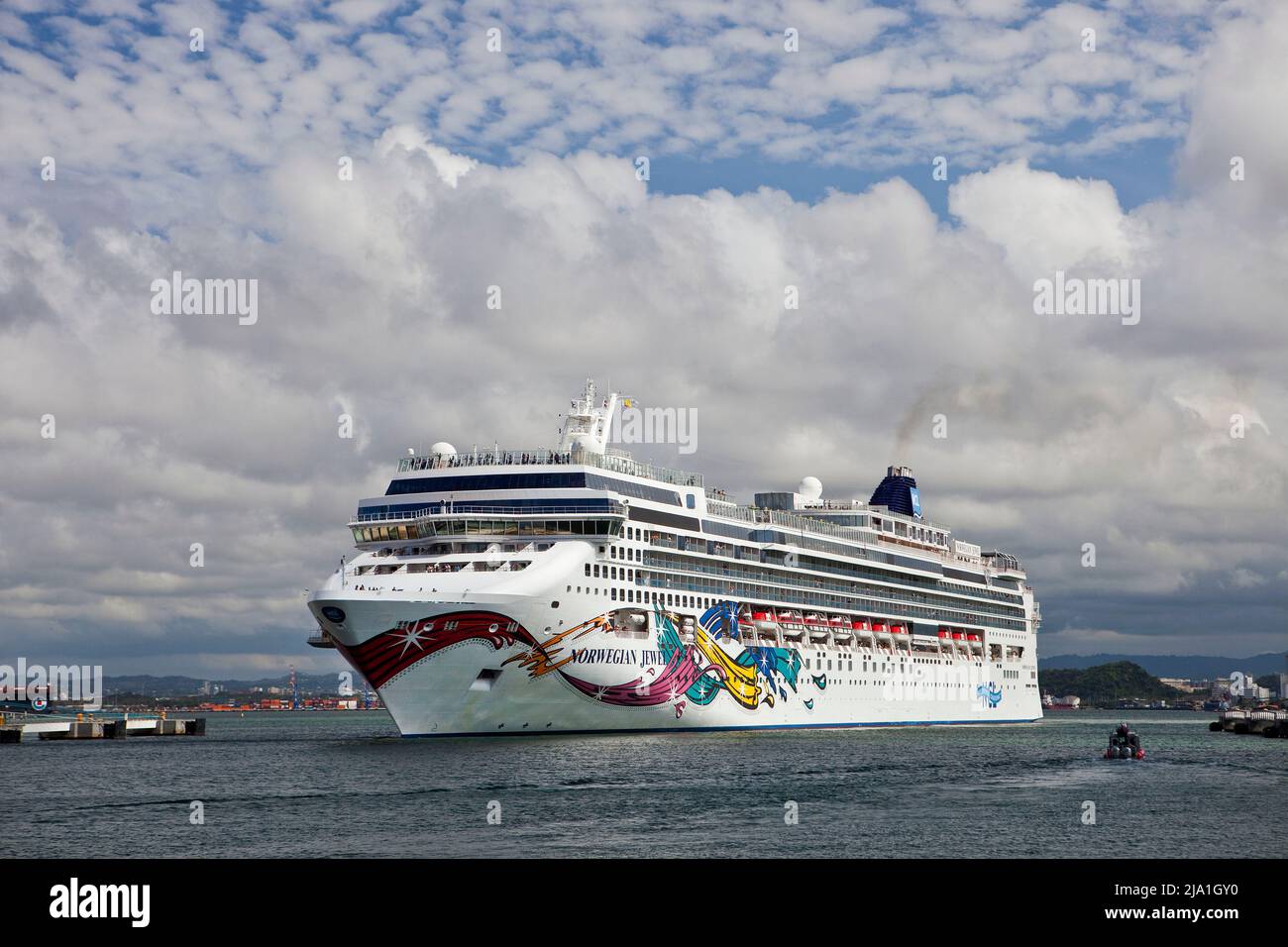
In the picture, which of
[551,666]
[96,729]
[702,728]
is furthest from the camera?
[96,729]

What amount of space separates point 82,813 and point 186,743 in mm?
62772

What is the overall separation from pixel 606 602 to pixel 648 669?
500cm

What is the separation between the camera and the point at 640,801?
4803 centimetres

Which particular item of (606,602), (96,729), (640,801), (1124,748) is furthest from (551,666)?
(96,729)

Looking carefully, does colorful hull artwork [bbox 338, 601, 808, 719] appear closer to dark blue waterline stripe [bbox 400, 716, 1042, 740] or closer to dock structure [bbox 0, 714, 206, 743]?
dark blue waterline stripe [bbox 400, 716, 1042, 740]

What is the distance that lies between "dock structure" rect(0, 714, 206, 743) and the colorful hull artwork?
65.3 m

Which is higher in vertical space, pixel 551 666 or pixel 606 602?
pixel 606 602

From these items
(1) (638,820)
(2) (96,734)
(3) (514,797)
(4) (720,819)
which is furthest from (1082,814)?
(2) (96,734)

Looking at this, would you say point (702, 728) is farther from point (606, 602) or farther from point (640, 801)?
point (640, 801)

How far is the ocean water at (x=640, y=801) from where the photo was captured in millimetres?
39594

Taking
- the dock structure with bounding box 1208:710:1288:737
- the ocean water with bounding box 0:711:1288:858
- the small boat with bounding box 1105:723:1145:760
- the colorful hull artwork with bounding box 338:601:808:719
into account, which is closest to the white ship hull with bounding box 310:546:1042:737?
the colorful hull artwork with bounding box 338:601:808:719

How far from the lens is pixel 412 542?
7662 cm
